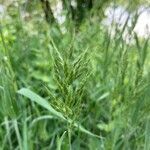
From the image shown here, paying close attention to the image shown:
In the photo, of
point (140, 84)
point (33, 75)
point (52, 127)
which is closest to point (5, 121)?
point (52, 127)

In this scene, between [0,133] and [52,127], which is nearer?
[0,133]

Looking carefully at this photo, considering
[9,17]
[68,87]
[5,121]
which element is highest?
[9,17]

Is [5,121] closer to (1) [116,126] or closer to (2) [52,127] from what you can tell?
(2) [52,127]

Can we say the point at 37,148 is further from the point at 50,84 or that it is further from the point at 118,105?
the point at 118,105

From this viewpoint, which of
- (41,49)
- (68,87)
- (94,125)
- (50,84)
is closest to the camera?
(68,87)

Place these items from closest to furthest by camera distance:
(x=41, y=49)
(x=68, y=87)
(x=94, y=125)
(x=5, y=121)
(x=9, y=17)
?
1. (x=68, y=87)
2. (x=5, y=121)
3. (x=94, y=125)
4. (x=41, y=49)
5. (x=9, y=17)

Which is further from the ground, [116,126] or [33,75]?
[33,75]

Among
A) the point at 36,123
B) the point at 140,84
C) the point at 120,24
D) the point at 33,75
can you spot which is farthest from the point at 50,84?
the point at 140,84
